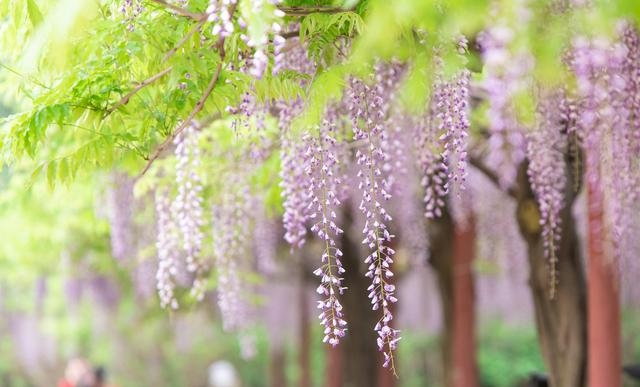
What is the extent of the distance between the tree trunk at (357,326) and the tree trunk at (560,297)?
5.27 m

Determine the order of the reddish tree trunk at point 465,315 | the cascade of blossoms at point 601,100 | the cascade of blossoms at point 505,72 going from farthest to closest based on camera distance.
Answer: the reddish tree trunk at point 465,315 < the cascade of blossoms at point 601,100 < the cascade of blossoms at point 505,72

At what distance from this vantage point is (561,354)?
7.64 m

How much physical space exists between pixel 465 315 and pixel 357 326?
2.07 m

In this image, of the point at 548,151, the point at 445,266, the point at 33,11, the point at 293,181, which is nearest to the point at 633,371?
the point at 445,266

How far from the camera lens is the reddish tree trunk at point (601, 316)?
6.98 m

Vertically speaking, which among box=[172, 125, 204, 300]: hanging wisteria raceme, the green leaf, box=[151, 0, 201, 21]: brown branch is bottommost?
box=[172, 125, 204, 300]: hanging wisteria raceme

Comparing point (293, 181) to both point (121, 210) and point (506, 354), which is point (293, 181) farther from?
point (506, 354)

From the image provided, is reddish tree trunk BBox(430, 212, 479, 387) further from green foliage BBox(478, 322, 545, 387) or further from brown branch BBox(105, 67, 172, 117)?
green foliage BBox(478, 322, 545, 387)

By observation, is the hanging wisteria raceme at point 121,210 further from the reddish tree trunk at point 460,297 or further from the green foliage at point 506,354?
the green foliage at point 506,354

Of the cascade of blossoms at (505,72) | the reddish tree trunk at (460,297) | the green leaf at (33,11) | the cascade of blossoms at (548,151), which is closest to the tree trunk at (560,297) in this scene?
the cascade of blossoms at (548,151)

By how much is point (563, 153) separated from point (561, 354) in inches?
58.9

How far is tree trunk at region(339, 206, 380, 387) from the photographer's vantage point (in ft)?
42.7

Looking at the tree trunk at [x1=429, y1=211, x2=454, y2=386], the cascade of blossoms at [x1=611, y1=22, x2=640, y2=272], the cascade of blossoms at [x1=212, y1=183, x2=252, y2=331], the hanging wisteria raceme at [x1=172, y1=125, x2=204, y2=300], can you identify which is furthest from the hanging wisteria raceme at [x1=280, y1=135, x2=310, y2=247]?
the tree trunk at [x1=429, y1=211, x2=454, y2=386]

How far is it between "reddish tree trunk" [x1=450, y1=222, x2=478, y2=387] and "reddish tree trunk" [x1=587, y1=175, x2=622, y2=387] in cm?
416
